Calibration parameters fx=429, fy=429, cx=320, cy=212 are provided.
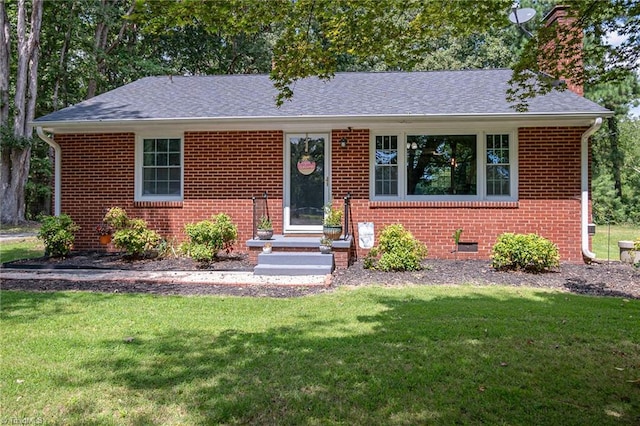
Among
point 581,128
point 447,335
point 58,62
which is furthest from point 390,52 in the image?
point 58,62

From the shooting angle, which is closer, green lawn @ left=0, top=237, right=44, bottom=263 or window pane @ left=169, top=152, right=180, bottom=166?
green lawn @ left=0, top=237, right=44, bottom=263

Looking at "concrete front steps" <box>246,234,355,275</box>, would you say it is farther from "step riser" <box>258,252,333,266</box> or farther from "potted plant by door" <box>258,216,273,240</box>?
"potted plant by door" <box>258,216,273,240</box>

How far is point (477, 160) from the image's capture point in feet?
29.7

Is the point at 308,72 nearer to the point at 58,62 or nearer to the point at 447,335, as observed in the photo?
the point at 447,335

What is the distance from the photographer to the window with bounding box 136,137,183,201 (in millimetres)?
9688

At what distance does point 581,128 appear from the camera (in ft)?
28.6

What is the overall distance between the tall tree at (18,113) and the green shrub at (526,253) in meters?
18.7

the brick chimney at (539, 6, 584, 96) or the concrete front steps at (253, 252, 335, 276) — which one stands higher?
the brick chimney at (539, 6, 584, 96)

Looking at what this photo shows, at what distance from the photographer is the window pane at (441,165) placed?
9.15 meters

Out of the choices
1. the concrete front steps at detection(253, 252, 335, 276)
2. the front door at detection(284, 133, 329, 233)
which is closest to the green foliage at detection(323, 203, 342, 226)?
the concrete front steps at detection(253, 252, 335, 276)

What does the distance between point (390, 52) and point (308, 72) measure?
976 millimetres

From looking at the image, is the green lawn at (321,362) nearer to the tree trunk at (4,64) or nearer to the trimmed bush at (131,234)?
the trimmed bush at (131,234)

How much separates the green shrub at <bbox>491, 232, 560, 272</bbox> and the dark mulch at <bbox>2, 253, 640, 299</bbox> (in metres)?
0.19

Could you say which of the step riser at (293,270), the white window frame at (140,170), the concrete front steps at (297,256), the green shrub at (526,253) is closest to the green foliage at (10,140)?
the white window frame at (140,170)
